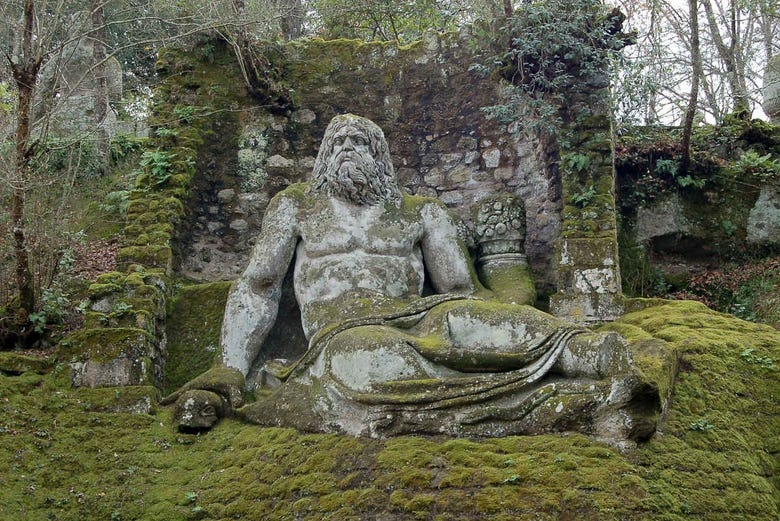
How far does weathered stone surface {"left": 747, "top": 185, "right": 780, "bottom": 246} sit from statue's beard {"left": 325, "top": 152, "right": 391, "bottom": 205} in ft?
12.1

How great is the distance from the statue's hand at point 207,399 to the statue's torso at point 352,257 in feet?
2.06

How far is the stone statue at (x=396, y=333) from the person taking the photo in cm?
447

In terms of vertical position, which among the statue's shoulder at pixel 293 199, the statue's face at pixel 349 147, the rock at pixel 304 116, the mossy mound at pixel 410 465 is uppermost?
the rock at pixel 304 116

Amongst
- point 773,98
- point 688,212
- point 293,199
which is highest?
point 773,98

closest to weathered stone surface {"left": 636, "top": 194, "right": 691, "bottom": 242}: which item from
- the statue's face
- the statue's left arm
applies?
the statue's left arm

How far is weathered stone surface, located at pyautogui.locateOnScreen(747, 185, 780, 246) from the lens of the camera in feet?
25.0

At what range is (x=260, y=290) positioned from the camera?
604 centimetres

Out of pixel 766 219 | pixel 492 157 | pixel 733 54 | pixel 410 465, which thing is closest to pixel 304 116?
pixel 492 157

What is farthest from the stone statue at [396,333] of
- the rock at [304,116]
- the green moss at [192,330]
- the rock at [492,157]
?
the rock at [304,116]

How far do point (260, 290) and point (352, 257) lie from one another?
0.71 meters

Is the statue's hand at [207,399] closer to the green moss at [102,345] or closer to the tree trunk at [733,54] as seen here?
the green moss at [102,345]

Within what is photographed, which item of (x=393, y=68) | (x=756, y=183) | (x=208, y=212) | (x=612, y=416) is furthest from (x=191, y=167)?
(x=756, y=183)

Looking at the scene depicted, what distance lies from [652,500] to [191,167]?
5111 millimetres

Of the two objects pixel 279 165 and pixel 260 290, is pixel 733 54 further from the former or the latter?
pixel 260 290
